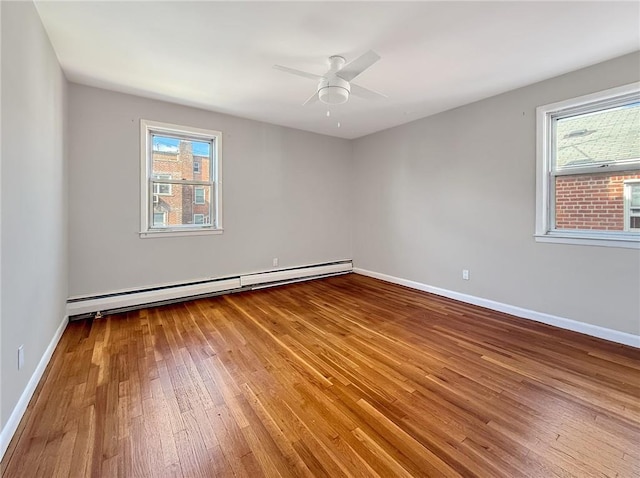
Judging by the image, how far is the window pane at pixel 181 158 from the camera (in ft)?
12.2

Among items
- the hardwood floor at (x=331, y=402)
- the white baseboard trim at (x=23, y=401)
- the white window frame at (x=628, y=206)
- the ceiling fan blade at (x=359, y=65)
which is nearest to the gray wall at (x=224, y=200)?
the hardwood floor at (x=331, y=402)

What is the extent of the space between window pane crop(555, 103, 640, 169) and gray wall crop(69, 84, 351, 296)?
3.26m

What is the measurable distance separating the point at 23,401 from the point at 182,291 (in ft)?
6.93

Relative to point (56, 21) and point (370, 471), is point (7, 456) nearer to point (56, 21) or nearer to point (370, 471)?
point (370, 471)

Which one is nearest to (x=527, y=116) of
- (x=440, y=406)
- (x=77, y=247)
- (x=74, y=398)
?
(x=440, y=406)

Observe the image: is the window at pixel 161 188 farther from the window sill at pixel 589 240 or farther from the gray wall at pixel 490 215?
the window sill at pixel 589 240

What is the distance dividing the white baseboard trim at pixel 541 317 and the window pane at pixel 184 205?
3247 millimetres

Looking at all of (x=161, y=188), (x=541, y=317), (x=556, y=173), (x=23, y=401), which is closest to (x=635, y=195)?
(x=556, y=173)

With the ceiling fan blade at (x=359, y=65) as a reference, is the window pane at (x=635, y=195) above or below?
below

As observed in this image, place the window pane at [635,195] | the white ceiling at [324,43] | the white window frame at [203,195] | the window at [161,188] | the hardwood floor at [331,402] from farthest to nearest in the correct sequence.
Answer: the white window frame at [203,195], the window at [161,188], the window pane at [635,195], the white ceiling at [324,43], the hardwood floor at [331,402]

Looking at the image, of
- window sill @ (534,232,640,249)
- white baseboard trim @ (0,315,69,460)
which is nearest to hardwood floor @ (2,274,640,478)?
white baseboard trim @ (0,315,69,460)

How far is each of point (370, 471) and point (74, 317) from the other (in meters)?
3.54

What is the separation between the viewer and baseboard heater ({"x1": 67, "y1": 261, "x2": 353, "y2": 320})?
10.7 feet

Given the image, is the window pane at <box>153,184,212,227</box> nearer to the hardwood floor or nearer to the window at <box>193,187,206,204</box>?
the window at <box>193,187,206,204</box>
